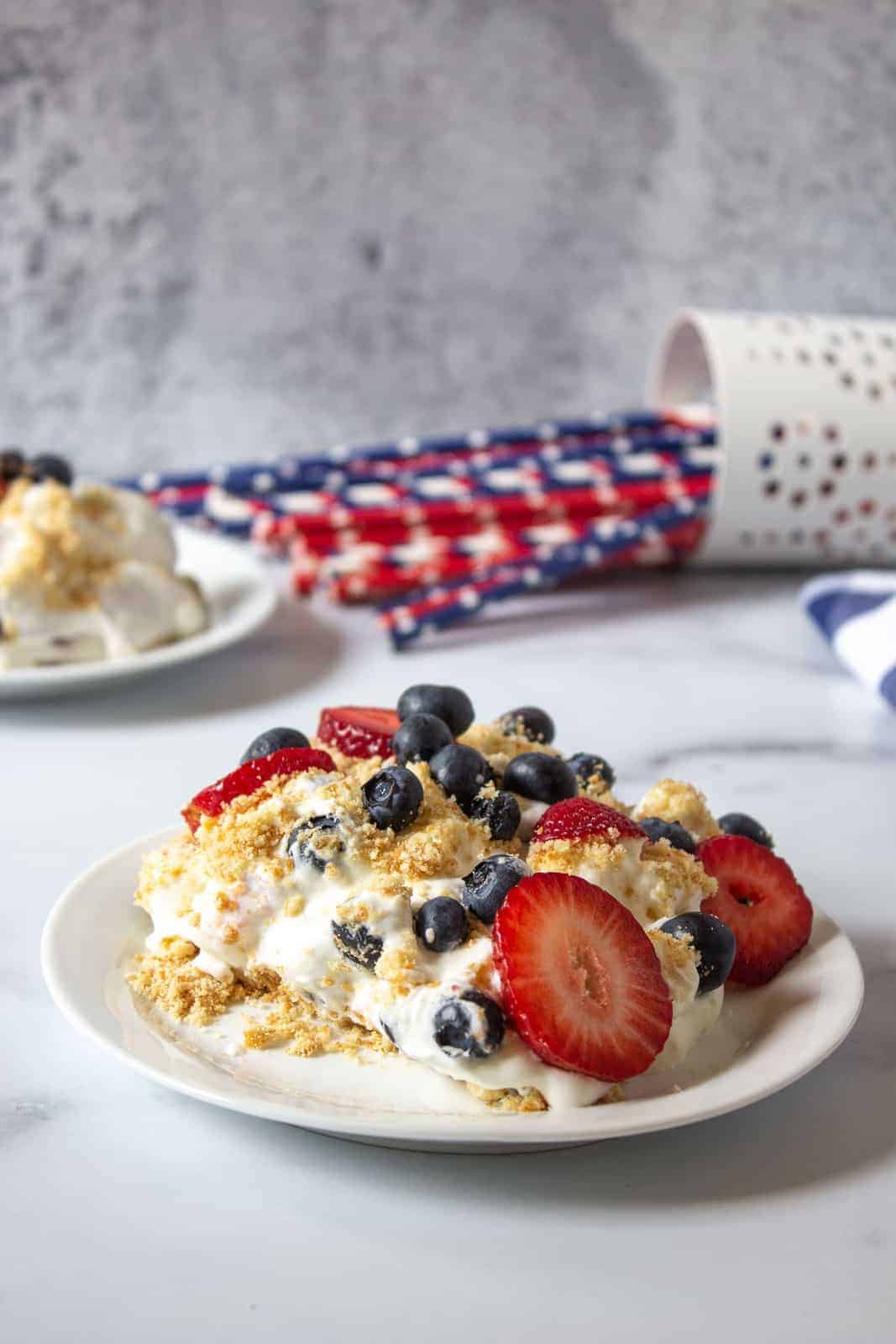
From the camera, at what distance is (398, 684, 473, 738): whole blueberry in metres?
1.15

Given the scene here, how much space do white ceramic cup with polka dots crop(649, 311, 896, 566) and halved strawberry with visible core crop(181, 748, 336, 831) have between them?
1.23 metres

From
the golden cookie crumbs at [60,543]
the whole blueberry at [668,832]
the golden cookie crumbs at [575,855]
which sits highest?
the golden cookie crumbs at [60,543]

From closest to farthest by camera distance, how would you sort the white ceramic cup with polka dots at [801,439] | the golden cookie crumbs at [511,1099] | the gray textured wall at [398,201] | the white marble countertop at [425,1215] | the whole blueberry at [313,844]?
the white marble countertop at [425,1215] → the golden cookie crumbs at [511,1099] → the whole blueberry at [313,844] → the white ceramic cup with polka dots at [801,439] → the gray textured wall at [398,201]

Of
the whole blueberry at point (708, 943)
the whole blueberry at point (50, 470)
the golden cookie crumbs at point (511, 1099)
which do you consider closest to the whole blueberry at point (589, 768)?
the whole blueberry at point (708, 943)

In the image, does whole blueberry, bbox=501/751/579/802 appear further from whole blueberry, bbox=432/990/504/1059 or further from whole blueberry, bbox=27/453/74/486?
whole blueberry, bbox=27/453/74/486

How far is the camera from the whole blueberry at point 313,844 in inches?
38.9

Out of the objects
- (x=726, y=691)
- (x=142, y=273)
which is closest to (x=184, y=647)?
(x=726, y=691)

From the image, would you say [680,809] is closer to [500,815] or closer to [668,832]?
[668,832]

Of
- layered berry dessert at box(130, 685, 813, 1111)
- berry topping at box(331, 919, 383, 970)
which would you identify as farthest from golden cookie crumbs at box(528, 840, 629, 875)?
berry topping at box(331, 919, 383, 970)

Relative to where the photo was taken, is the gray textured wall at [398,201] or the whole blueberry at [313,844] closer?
the whole blueberry at [313,844]

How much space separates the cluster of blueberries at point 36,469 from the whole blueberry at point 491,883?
1101 mm

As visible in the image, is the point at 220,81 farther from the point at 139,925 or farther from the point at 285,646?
the point at 139,925

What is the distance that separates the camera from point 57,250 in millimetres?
2977

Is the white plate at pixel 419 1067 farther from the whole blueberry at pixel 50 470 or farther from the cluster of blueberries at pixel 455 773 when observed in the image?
the whole blueberry at pixel 50 470
